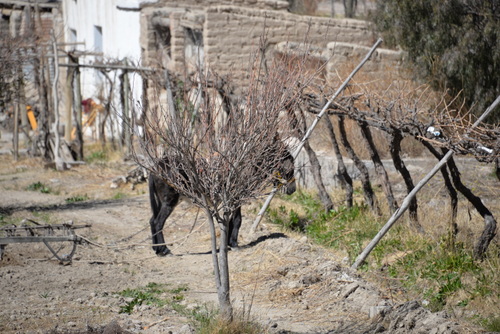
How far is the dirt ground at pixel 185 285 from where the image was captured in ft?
18.9

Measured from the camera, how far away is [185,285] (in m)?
7.11

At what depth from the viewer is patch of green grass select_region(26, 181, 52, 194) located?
1239 centimetres

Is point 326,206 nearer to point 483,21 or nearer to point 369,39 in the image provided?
point 483,21

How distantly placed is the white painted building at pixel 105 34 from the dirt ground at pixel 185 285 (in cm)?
630

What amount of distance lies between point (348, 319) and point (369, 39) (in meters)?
11.5

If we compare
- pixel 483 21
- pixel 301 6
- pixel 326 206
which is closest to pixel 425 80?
pixel 483 21

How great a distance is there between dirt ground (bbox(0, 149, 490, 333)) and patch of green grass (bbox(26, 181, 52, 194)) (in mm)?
1991

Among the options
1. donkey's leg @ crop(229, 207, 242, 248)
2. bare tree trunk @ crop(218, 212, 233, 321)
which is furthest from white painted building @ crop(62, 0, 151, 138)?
bare tree trunk @ crop(218, 212, 233, 321)

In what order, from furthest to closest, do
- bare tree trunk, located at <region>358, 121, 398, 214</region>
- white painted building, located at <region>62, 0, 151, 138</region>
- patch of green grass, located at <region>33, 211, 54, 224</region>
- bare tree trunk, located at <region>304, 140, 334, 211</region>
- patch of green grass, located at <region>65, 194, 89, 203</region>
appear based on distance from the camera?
white painted building, located at <region>62, 0, 151, 138</region>
patch of green grass, located at <region>65, 194, 89, 203</region>
patch of green grass, located at <region>33, 211, 54, 224</region>
bare tree trunk, located at <region>304, 140, 334, 211</region>
bare tree trunk, located at <region>358, 121, 398, 214</region>

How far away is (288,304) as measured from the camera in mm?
6500

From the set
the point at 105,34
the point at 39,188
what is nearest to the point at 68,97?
the point at 39,188

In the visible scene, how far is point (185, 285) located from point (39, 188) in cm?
656

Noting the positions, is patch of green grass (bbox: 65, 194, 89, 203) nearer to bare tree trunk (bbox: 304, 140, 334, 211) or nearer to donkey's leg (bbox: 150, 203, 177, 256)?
donkey's leg (bbox: 150, 203, 177, 256)

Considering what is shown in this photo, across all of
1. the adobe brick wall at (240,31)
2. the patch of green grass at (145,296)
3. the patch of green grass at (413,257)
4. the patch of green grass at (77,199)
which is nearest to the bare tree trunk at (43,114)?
the patch of green grass at (77,199)
